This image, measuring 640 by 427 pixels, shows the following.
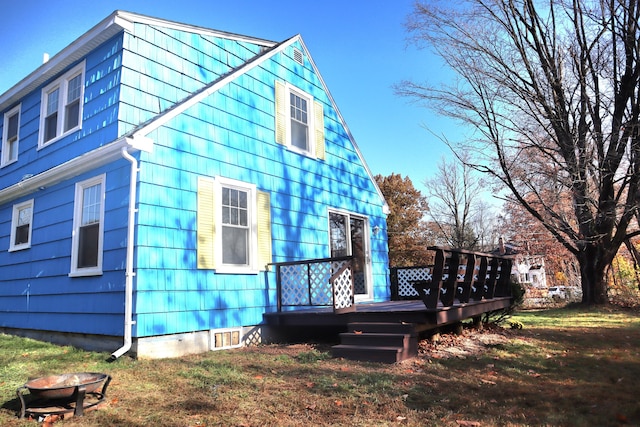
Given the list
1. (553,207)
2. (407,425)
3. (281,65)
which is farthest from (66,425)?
(553,207)

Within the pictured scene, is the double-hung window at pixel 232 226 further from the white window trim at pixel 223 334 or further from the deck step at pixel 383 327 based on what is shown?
the deck step at pixel 383 327

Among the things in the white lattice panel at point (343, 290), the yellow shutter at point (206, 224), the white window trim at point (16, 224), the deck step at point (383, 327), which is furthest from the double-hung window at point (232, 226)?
the white window trim at point (16, 224)

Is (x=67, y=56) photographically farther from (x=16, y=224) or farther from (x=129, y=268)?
(x=129, y=268)

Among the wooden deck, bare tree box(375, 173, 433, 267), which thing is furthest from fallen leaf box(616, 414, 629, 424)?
bare tree box(375, 173, 433, 267)

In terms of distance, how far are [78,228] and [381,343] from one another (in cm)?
507

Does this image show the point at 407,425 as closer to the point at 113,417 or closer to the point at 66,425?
the point at 113,417

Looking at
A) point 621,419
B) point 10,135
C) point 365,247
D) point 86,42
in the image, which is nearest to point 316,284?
point 365,247

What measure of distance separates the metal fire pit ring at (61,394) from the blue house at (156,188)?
188 cm

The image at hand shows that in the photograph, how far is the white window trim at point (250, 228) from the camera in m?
6.98

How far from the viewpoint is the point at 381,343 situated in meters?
5.84

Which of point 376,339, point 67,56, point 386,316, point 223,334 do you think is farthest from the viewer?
point 67,56

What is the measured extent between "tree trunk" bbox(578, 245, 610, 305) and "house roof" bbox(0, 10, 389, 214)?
11.9 metres

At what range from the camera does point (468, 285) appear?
754 centimetres

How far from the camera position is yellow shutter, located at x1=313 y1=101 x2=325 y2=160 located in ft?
32.0
